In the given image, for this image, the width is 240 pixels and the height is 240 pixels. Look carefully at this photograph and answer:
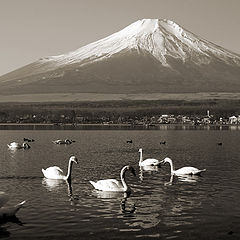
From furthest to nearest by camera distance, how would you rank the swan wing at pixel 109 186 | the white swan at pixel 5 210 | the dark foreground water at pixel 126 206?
1. the swan wing at pixel 109 186
2. the white swan at pixel 5 210
3. the dark foreground water at pixel 126 206

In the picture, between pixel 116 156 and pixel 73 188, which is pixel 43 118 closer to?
pixel 116 156

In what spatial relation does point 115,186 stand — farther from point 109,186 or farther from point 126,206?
point 126,206

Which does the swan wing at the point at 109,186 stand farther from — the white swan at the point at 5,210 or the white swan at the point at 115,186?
the white swan at the point at 5,210

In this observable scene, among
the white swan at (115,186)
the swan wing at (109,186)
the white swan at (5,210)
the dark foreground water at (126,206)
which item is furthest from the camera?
the swan wing at (109,186)

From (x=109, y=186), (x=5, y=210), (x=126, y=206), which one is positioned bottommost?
(x=126, y=206)

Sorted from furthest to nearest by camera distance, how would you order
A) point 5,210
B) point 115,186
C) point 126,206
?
point 115,186 → point 126,206 → point 5,210

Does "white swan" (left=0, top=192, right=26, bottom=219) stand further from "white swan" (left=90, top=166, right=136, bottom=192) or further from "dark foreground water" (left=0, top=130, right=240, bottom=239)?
"white swan" (left=90, top=166, right=136, bottom=192)

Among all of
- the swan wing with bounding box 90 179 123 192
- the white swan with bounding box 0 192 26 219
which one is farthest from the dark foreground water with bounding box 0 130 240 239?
the swan wing with bounding box 90 179 123 192

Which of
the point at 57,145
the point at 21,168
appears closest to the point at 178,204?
the point at 21,168

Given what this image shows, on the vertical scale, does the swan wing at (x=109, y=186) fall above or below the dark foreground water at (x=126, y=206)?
above

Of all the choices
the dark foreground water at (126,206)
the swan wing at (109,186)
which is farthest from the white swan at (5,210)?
the swan wing at (109,186)

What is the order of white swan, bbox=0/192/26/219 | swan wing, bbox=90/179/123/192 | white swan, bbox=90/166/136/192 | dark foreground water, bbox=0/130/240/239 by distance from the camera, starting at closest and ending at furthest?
dark foreground water, bbox=0/130/240/239
white swan, bbox=0/192/26/219
white swan, bbox=90/166/136/192
swan wing, bbox=90/179/123/192

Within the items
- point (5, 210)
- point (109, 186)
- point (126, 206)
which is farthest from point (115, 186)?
point (5, 210)

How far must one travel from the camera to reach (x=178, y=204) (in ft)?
88.3
